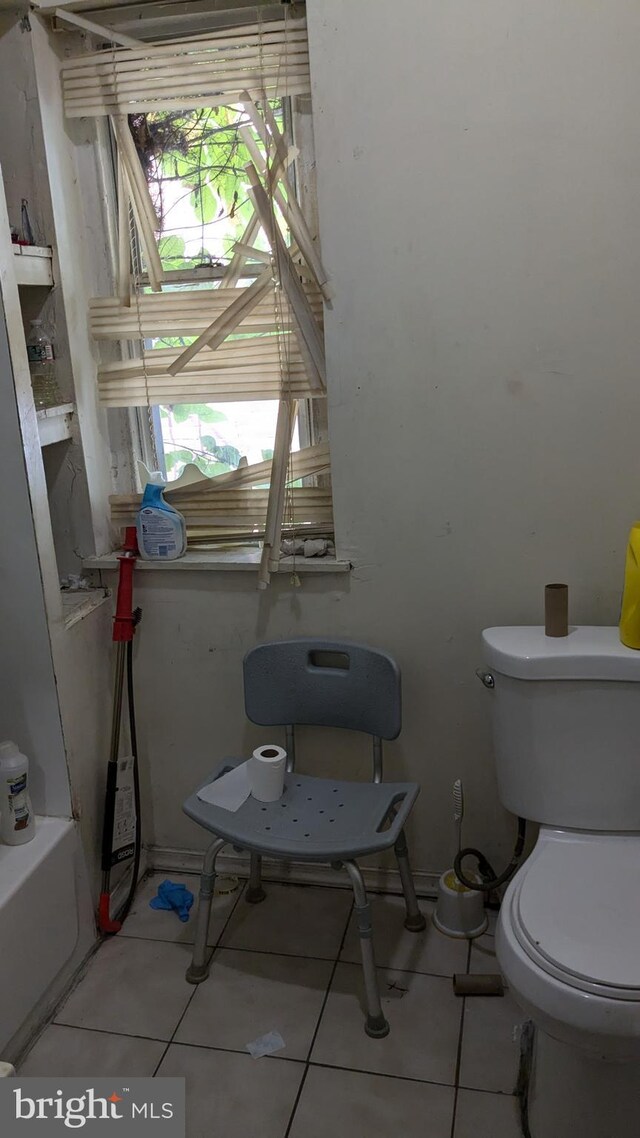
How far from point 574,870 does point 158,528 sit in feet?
3.73

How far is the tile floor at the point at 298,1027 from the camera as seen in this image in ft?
5.04

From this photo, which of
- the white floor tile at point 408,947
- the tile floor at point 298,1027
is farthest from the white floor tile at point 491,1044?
the white floor tile at point 408,947

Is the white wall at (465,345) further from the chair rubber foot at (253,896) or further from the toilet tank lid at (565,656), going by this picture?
the chair rubber foot at (253,896)

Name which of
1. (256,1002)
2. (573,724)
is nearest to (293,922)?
(256,1002)

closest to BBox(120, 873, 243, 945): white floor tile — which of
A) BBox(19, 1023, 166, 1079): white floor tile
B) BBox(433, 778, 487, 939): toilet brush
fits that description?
BBox(19, 1023, 166, 1079): white floor tile

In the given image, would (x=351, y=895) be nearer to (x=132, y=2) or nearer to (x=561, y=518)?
(x=561, y=518)

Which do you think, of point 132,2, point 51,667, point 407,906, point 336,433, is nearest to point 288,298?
point 336,433

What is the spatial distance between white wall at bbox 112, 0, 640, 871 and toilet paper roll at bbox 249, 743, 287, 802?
300 mm

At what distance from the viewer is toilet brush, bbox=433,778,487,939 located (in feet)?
6.25

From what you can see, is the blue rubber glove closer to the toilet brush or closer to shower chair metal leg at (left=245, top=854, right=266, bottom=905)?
shower chair metal leg at (left=245, top=854, right=266, bottom=905)

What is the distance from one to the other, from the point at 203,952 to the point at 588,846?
2.76ft

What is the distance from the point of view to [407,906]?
6.38ft

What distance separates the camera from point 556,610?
1.69 meters

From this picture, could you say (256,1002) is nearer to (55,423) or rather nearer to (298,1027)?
(298,1027)
